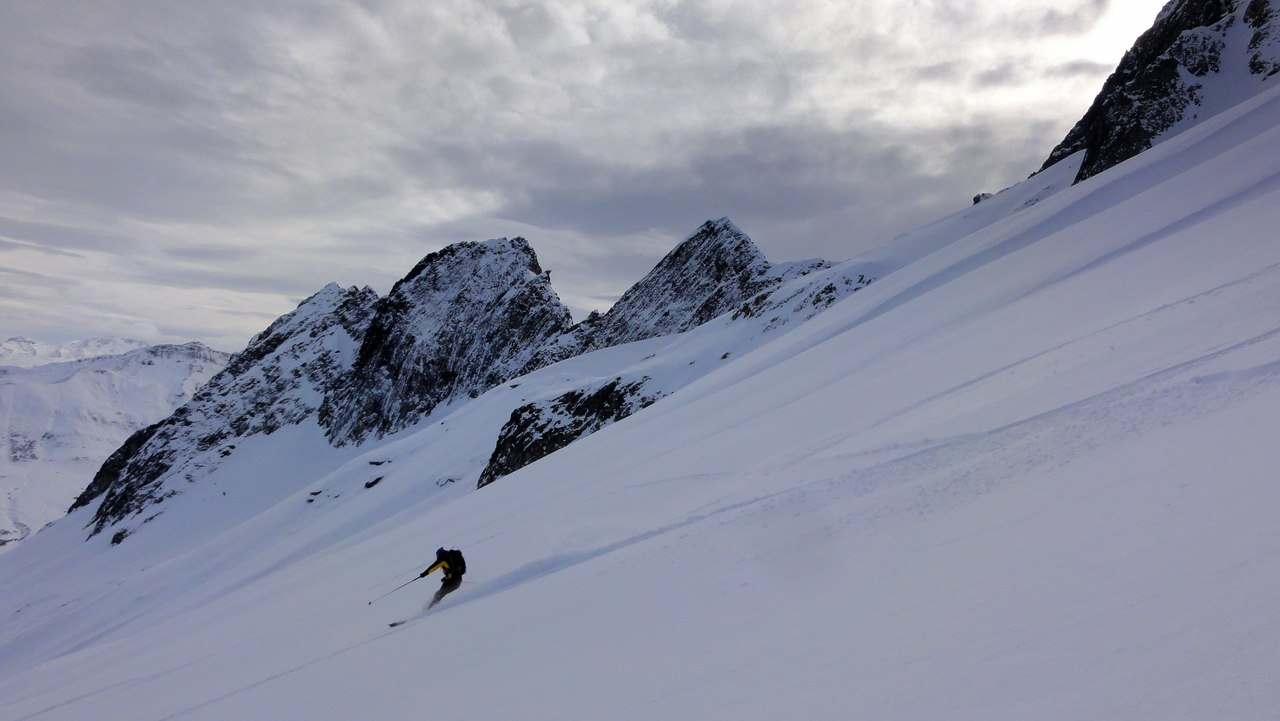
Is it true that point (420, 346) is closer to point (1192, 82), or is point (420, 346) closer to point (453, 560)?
point (1192, 82)

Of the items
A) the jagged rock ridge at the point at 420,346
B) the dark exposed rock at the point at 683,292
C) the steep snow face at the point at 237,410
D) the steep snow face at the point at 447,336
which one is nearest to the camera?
the dark exposed rock at the point at 683,292

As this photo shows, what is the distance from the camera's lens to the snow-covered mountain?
3811mm

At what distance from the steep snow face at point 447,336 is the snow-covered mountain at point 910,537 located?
80848 mm

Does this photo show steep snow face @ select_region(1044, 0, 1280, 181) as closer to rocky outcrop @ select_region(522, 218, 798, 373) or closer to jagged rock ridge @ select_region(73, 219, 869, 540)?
jagged rock ridge @ select_region(73, 219, 869, 540)

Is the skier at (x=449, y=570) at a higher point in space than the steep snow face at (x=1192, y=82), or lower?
lower

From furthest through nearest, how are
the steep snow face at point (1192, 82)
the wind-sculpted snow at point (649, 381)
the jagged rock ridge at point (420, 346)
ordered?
the jagged rock ridge at point (420, 346), the steep snow face at point (1192, 82), the wind-sculpted snow at point (649, 381)

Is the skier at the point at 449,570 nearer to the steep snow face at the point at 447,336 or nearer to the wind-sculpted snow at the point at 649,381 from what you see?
the wind-sculpted snow at the point at 649,381

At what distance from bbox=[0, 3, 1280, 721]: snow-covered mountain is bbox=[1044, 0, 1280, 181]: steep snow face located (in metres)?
30.3

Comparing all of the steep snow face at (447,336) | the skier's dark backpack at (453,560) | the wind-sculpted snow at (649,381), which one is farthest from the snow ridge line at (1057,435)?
the steep snow face at (447,336)

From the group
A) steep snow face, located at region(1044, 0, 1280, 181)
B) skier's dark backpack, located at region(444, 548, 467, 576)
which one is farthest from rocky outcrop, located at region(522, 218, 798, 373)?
skier's dark backpack, located at region(444, 548, 467, 576)

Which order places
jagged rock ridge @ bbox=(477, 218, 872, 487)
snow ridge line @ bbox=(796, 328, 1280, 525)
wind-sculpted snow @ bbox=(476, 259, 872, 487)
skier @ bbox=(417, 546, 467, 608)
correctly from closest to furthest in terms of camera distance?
snow ridge line @ bbox=(796, 328, 1280, 525) < skier @ bbox=(417, 546, 467, 608) < wind-sculpted snow @ bbox=(476, 259, 872, 487) < jagged rock ridge @ bbox=(477, 218, 872, 487)

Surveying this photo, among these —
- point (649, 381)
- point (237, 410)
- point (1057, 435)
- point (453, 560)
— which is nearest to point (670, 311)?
point (649, 381)

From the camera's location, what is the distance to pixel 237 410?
122812mm

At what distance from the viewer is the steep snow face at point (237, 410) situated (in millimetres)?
111312
